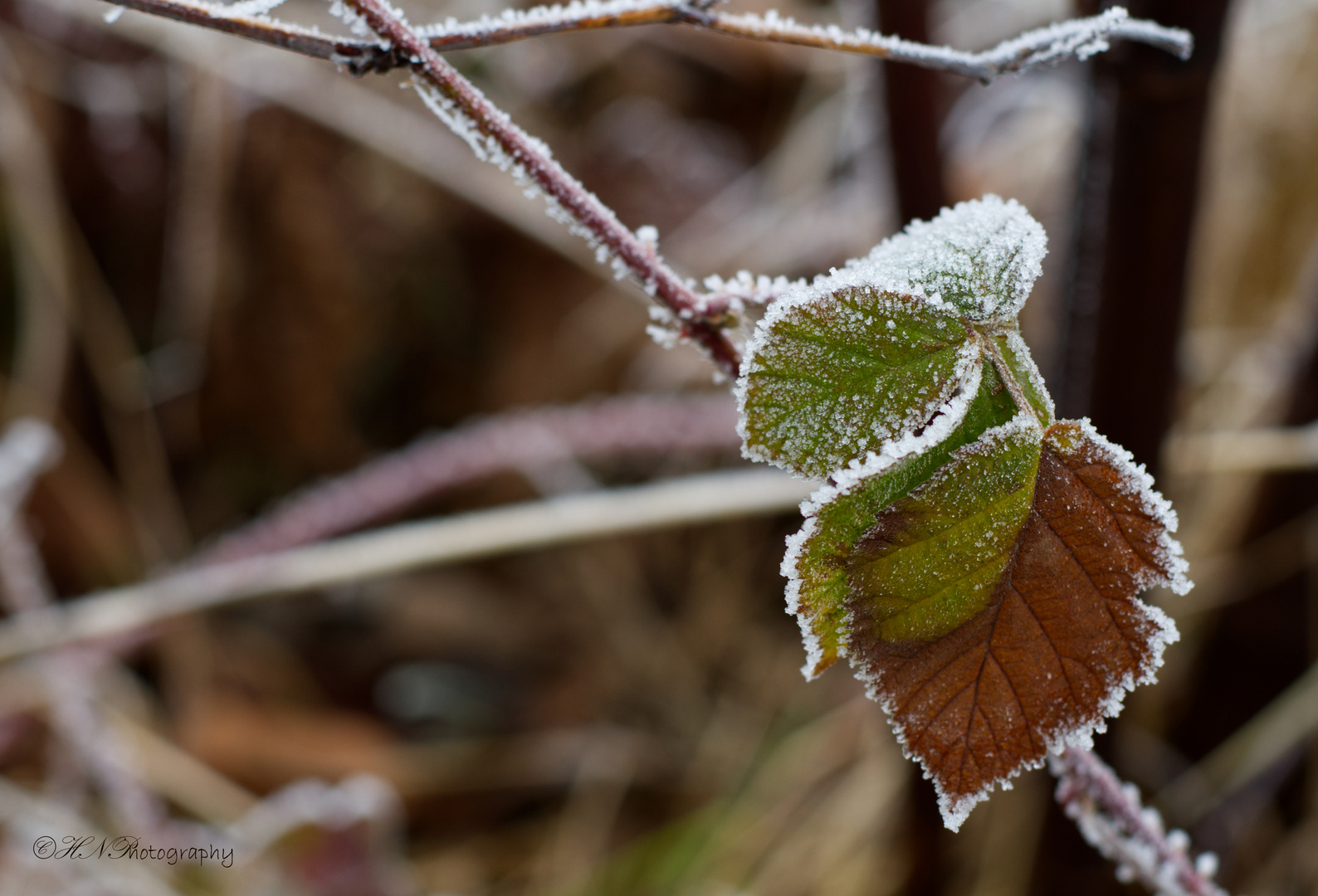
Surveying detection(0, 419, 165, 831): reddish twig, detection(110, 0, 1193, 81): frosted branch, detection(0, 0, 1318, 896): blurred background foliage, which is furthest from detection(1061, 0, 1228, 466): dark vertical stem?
detection(0, 419, 165, 831): reddish twig

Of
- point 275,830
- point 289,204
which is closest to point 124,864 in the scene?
point 275,830

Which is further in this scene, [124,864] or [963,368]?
[124,864]

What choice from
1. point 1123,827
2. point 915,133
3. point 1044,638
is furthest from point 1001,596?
point 915,133

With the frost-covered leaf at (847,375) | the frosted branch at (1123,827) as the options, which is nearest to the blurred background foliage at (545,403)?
the frosted branch at (1123,827)

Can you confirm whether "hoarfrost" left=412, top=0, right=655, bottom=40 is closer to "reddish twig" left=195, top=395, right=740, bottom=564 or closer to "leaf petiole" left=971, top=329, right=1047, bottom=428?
"leaf petiole" left=971, top=329, right=1047, bottom=428

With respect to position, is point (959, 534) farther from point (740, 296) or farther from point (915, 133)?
point (915, 133)

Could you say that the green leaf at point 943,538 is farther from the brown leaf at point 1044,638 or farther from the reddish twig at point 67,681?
the reddish twig at point 67,681

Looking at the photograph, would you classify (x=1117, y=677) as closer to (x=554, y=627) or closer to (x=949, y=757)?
(x=949, y=757)
